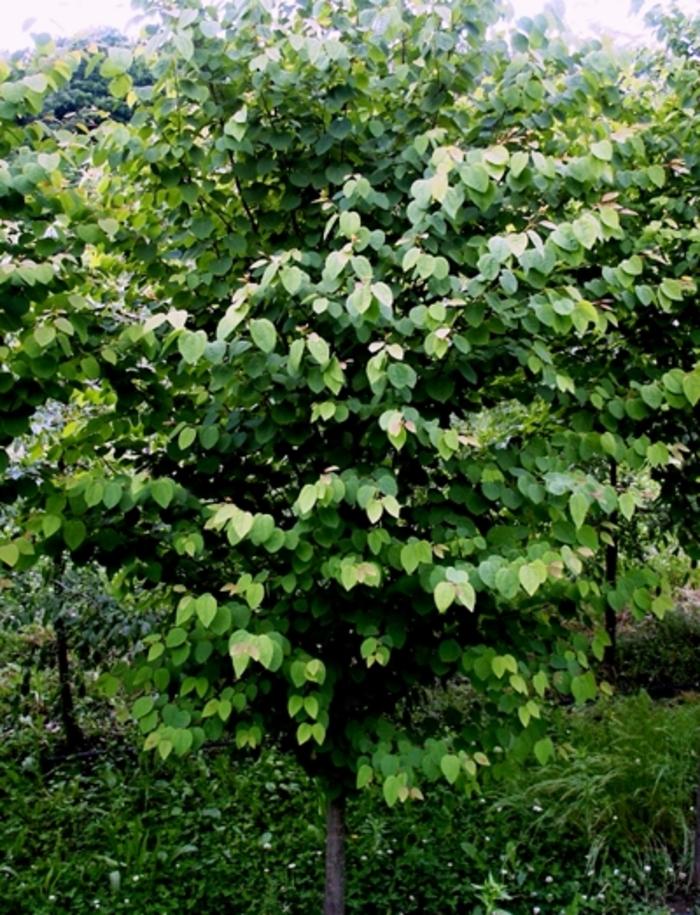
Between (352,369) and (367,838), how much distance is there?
6.99 feet

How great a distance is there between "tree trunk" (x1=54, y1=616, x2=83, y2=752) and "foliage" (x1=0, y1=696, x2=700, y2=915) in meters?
0.27

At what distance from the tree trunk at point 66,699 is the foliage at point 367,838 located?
27 cm

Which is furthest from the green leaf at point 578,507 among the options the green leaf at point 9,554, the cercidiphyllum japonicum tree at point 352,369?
the green leaf at point 9,554

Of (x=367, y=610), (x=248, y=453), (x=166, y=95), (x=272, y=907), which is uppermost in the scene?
(x=166, y=95)

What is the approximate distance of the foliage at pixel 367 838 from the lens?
9.85 ft

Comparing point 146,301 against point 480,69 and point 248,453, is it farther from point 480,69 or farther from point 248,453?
point 480,69

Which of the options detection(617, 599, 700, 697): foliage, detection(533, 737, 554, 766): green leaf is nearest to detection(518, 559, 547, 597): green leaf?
detection(533, 737, 554, 766): green leaf

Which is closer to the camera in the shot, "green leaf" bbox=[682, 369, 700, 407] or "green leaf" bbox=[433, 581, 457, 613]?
"green leaf" bbox=[433, 581, 457, 613]

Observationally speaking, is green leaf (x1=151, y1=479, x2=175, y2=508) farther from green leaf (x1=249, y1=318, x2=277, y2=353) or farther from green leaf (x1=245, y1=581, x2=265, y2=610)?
green leaf (x1=249, y1=318, x2=277, y2=353)

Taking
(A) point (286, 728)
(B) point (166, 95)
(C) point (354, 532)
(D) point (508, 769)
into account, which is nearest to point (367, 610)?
(C) point (354, 532)

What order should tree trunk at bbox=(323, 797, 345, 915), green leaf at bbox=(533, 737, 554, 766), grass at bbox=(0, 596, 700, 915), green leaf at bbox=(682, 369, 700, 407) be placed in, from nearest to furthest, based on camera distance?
green leaf at bbox=(682, 369, 700, 407), green leaf at bbox=(533, 737, 554, 766), tree trunk at bbox=(323, 797, 345, 915), grass at bbox=(0, 596, 700, 915)

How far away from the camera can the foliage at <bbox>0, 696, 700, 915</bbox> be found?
3.00 metres

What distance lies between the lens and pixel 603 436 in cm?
192

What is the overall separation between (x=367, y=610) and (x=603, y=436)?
0.68m
